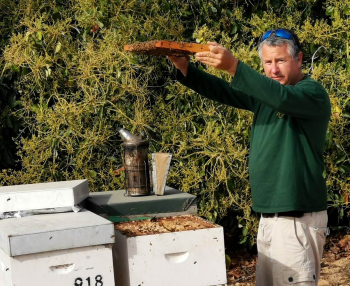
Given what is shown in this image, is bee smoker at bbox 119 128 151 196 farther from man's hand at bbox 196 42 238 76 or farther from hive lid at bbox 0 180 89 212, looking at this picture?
man's hand at bbox 196 42 238 76

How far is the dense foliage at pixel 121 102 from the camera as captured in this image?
362cm

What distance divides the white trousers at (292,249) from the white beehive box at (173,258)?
1.18 feet

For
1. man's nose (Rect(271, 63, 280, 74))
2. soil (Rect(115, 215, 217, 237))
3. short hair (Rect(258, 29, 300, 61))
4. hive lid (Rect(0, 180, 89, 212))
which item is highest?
short hair (Rect(258, 29, 300, 61))

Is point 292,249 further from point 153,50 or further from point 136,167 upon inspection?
point 153,50

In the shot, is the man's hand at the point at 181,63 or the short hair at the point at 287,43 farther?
the man's hand at the point at 181,63

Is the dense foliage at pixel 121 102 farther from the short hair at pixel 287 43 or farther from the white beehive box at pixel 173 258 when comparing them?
the white beehive box at pixel 173 258

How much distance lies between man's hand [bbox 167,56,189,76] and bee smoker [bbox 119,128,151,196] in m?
0.35

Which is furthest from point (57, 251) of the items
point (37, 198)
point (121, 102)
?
point (121, 102)

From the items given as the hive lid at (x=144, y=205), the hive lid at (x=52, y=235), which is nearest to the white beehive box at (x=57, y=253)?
the hive lid at (x=52, y=235)

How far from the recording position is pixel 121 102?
371 cm

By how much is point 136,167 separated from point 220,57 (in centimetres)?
71

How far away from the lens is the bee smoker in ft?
8.07

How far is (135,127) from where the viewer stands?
12.0 ft

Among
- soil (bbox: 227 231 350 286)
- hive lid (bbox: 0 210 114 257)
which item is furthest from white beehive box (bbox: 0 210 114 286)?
soil (bbox: 227 231 350 286)
